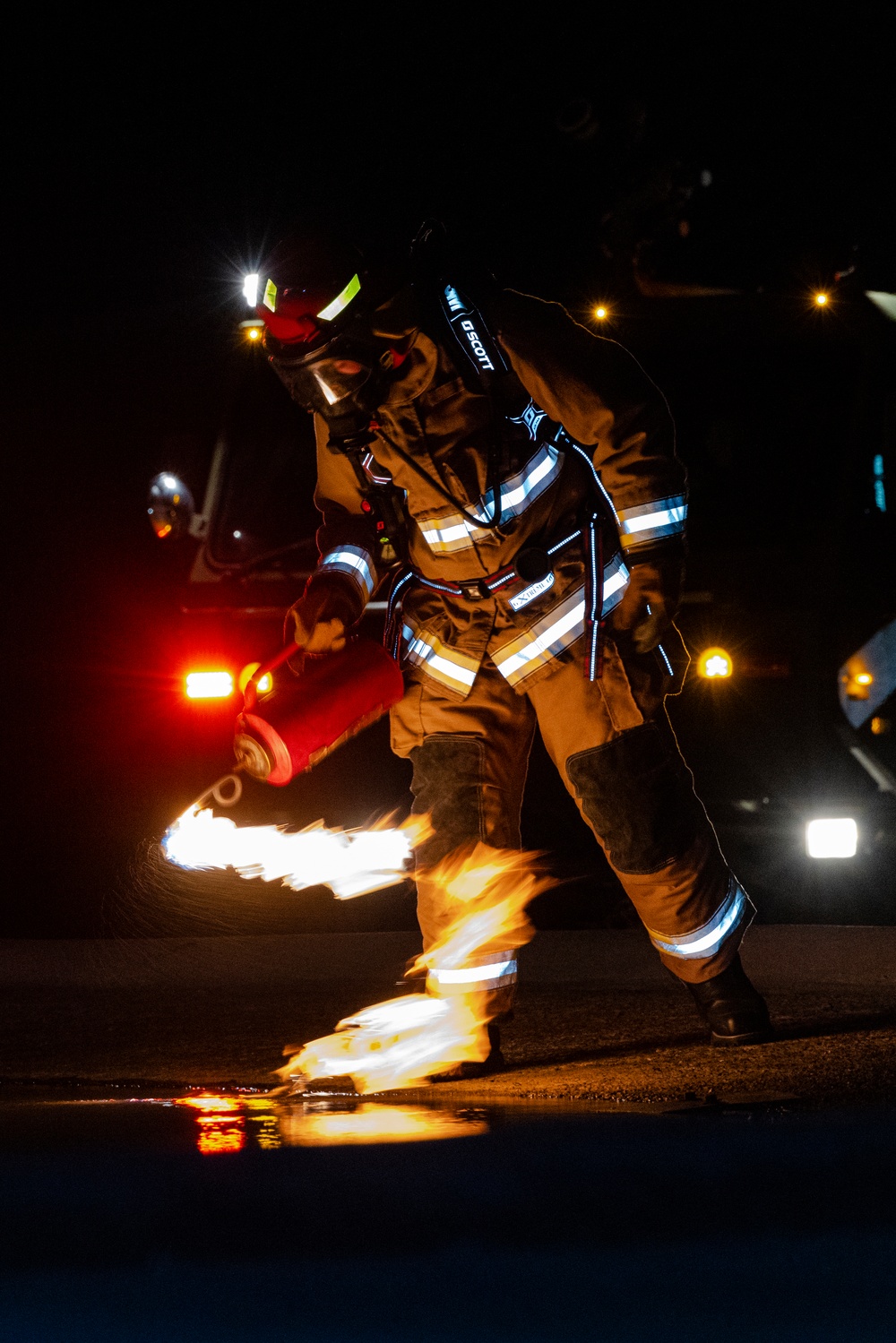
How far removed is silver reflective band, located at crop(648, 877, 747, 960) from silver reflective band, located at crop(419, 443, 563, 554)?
0.99 metres

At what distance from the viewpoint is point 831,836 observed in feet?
20.7

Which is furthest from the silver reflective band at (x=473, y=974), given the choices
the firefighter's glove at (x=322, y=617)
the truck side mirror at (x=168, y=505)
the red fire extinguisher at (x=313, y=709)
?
the truck side mirror at (x=168, y=505)

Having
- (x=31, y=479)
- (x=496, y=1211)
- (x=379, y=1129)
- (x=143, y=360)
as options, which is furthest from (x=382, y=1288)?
(x=31, y=479)

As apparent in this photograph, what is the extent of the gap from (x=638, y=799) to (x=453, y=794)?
0.44m

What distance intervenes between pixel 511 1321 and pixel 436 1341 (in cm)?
6

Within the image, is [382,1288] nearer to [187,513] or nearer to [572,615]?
[572,615]

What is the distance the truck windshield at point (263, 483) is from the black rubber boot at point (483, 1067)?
2.99 meters

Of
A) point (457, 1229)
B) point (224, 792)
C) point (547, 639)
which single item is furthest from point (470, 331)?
point (224, 792)

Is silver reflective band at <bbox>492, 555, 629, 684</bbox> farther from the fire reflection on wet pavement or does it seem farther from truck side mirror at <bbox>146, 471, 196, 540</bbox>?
truck side mirror at <bbox>146, 471, 196, 540</bbox>

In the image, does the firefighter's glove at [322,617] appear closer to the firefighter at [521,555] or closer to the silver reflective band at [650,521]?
the firefighter at [521,555]

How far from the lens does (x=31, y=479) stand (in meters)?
9.39

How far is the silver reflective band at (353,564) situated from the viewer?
13.3ft

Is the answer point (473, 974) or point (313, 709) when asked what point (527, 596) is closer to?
point (313, 709)

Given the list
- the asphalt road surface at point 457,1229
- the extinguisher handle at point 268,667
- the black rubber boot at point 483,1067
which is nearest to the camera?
the asphalt road surface at point 457,1229
